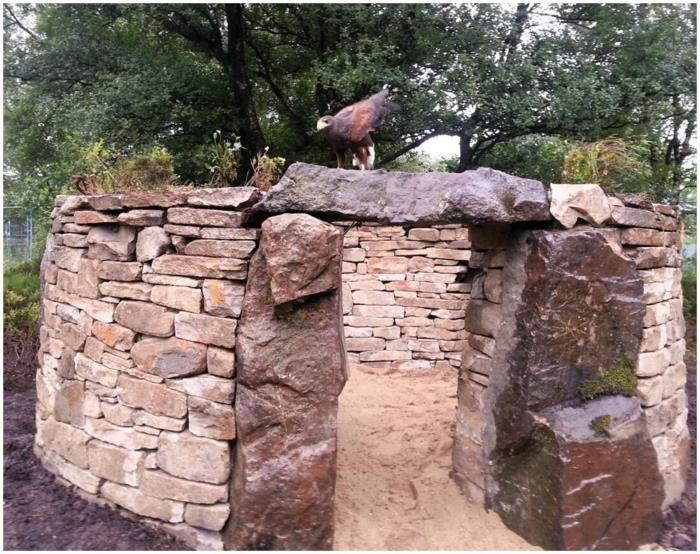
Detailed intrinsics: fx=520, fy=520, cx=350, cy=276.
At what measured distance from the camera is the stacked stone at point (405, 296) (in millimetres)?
6492

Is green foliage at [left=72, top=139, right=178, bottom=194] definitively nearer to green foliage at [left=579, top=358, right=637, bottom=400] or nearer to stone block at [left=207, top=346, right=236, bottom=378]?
stone block at [left=207, top=346, right=236, bottom=378]

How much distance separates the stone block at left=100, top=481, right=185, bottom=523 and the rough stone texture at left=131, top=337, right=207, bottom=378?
2.42 ft

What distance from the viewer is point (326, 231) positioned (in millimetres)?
2666

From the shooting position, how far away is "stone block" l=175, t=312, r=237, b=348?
283cm

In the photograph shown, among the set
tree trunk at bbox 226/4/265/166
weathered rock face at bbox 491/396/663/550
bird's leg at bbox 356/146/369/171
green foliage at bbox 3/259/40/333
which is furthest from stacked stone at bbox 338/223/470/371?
green foliage at bbox 3/259/40/333

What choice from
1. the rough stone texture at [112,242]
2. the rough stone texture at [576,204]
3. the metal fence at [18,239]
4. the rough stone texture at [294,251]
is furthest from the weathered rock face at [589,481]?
the metal fence at [18,239]

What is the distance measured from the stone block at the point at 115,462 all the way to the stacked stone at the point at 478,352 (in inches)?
81.2

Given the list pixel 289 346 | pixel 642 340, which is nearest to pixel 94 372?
pixel 289 346

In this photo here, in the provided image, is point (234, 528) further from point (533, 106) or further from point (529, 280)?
point (533, 106)

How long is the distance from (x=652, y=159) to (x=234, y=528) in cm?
889

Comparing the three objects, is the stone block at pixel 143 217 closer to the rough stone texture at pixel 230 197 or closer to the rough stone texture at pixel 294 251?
the rough stone texture at pixel 230 197

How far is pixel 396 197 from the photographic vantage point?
2.76 metres

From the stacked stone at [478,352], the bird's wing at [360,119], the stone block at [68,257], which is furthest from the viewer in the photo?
the stone block at [68,257]

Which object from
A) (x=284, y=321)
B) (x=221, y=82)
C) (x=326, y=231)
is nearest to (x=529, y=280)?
(x=326, y=231)
